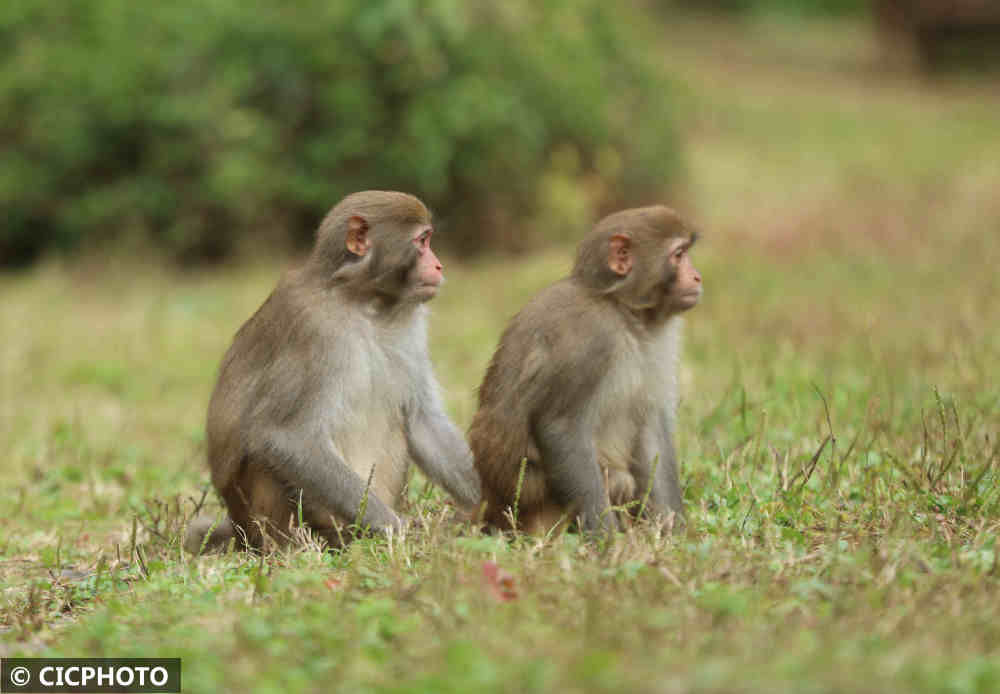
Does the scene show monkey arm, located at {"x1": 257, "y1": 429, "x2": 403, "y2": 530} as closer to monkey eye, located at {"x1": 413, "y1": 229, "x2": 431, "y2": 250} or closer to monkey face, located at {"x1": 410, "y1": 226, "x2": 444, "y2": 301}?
monkey face, located at {"x1": 410, "y1": 226, "x2": 444, "y2": 301}

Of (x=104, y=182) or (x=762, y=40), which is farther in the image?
(x=762, y=40)

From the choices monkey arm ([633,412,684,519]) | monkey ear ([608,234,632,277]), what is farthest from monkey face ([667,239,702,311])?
monkey arm ([633,412,684,519])

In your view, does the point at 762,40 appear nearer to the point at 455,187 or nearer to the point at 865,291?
the point at 455,187

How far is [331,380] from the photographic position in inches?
212

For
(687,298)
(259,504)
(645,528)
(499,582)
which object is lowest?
(259,504)

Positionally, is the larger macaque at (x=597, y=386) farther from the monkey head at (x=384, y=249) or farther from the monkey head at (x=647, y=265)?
the monkey head at (x=384, y=249)

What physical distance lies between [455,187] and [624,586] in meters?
10.1

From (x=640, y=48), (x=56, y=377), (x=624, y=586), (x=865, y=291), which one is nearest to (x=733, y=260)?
(x=865, y=291)

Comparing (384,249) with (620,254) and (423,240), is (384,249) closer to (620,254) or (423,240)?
(423,240)

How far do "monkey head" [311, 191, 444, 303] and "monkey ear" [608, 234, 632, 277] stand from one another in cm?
67

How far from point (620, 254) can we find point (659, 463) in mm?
853

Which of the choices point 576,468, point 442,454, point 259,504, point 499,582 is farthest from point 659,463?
point 259,504

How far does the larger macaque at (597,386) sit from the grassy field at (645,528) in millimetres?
297

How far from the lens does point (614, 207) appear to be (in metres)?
15.1
